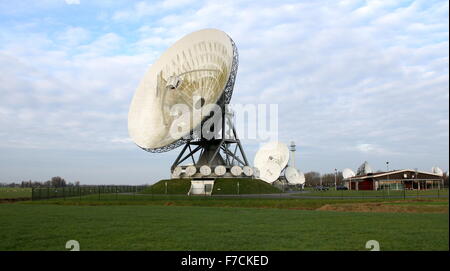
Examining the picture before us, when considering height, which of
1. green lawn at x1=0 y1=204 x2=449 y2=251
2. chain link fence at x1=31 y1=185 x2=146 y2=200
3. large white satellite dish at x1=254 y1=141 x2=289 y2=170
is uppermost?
large white satellite dish at x1=254 y1=141 x2=289 y2=170

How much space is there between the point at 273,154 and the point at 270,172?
4673 millimetres

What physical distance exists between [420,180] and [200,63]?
64837 mm

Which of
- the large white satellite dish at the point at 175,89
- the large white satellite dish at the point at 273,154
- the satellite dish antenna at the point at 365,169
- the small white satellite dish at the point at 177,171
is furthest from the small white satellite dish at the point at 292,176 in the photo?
the large white satellite dish at the point at 175,89

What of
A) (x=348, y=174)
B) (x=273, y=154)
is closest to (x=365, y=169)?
(x=348, y=174)

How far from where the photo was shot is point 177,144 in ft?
203

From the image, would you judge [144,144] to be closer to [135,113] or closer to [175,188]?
[135,113]

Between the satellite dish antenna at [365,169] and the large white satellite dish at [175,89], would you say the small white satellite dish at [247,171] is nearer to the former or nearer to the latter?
the large white satellite dish at [175,89]

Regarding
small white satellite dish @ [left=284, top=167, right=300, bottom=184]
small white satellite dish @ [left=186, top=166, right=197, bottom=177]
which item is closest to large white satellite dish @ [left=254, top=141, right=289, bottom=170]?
small white satellite dish @ [left=284, top=167, right=300, bottom=184]

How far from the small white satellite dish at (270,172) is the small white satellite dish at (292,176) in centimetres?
1651

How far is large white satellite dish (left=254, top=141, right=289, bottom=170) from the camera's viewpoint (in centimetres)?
9312

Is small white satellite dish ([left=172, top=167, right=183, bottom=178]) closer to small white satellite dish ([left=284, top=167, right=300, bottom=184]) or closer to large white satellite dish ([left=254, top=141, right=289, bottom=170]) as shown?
large white satellite dish ([left=254, top=141, right=289, bottom=170])

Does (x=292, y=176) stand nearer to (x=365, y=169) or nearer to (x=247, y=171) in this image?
(x=365, y=169)

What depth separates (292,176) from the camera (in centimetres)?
10775
